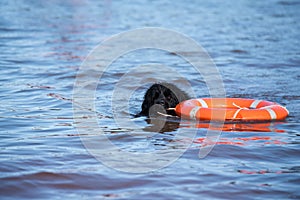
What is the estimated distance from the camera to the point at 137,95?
363 inches

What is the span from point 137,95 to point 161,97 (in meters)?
1.72

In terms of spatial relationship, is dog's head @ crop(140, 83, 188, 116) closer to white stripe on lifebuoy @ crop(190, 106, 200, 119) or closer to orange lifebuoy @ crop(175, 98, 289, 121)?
orange lifebuoy @ crop(175, 98, 289, 121)

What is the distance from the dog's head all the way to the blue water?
0.37 m

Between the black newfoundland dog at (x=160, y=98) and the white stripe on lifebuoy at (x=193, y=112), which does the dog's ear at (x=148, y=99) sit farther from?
the white stripe on lifebuoy at (x=193, y=112)

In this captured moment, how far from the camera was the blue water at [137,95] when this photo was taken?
506cm

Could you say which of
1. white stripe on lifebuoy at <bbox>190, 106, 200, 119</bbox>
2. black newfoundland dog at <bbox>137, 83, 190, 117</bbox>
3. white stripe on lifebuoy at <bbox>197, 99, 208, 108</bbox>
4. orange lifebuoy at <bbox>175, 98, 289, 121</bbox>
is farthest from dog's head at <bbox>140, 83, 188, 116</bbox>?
white stripe on lifebuoy at <bbox>190, 106, 200, 119</bbox>

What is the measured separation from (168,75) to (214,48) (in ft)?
8.50

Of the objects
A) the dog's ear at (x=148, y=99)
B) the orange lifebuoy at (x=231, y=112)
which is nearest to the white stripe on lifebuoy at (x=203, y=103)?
the orange lifebuoy at (x=231, y=112)

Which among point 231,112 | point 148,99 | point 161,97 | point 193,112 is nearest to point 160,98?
point 161,97

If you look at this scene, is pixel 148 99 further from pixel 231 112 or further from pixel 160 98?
pixel 231 112

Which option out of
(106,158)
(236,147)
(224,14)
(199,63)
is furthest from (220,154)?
(224,14)

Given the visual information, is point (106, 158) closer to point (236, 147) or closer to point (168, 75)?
point (236, 147)

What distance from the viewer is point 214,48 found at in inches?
498

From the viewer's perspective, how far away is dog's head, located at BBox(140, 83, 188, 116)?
7500 mm
